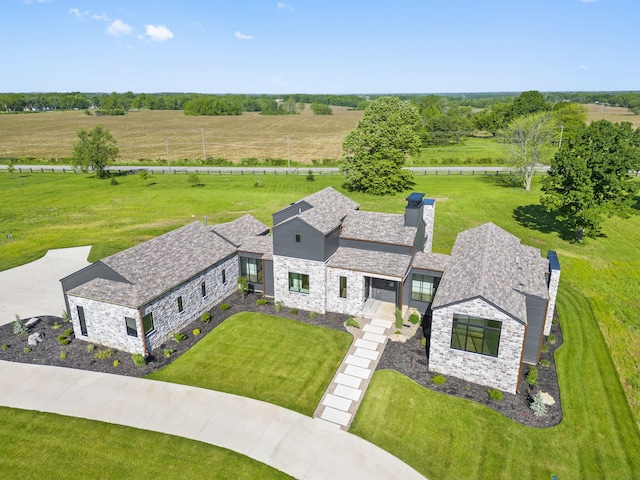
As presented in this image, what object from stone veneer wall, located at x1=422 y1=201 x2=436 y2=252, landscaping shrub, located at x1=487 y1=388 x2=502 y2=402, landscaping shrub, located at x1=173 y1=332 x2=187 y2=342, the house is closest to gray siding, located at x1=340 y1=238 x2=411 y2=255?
the house

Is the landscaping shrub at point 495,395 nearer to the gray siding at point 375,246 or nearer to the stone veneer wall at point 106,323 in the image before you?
the gray siding at point 375,246

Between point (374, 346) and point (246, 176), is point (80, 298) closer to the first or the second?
point (374, 346)

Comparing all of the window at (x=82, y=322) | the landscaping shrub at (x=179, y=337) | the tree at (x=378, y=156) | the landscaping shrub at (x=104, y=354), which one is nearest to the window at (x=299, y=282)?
the landscaping shrub at (x=179, y=337)

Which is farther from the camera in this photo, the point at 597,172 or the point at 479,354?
the point at 597,172

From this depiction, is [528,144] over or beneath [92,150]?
over

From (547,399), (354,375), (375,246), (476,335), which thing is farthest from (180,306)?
(547,399)

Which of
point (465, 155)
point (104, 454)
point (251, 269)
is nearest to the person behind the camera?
point (104, 454)

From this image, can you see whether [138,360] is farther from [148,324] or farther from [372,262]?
[372,262]
